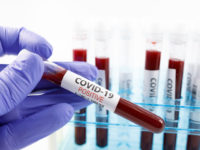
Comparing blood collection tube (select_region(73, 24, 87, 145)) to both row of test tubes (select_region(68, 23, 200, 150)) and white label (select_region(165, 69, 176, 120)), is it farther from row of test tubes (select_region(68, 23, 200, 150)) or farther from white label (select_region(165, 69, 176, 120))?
white label (select_region(165, 69, 176, 120))

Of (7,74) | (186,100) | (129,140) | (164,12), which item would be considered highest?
(164,12)

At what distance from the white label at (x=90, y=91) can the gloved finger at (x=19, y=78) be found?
0.10 meters

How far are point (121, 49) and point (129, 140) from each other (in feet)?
1.46

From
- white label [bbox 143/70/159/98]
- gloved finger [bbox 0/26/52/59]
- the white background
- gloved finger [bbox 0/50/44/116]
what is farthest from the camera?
the white background

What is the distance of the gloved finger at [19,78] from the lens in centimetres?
65

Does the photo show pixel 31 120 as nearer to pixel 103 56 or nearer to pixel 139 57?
pixel 103 56

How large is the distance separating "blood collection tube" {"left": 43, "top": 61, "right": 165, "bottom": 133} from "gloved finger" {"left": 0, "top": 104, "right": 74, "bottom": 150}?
0.08 meters

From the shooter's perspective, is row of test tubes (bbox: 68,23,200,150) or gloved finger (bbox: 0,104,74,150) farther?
row of test tubes (bbox: 68,23,200,150)

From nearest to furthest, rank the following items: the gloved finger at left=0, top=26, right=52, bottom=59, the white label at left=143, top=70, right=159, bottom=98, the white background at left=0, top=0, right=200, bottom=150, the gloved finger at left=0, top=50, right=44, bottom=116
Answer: the gloved finger at left=0, top=50, right=44, bottom=116 < the gloved finger at left=0, top=26, right=52, bottom=59 < the white label at left=143, top=70, right=159, bottom=98 < the white background at left=0, top=0, right=200, bottom=150

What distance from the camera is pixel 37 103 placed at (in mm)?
755

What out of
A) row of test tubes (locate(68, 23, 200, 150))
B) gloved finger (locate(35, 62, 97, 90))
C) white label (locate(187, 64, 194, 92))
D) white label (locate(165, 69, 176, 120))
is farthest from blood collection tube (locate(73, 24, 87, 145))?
white label (locate(187, 64, 194, 92))

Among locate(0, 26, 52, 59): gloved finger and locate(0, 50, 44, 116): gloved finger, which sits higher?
locate(0, 26, 52, 59): gloved finger

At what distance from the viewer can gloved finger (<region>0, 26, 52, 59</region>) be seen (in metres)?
0.80

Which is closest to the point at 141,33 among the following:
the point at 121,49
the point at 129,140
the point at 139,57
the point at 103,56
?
the point at 139,57
